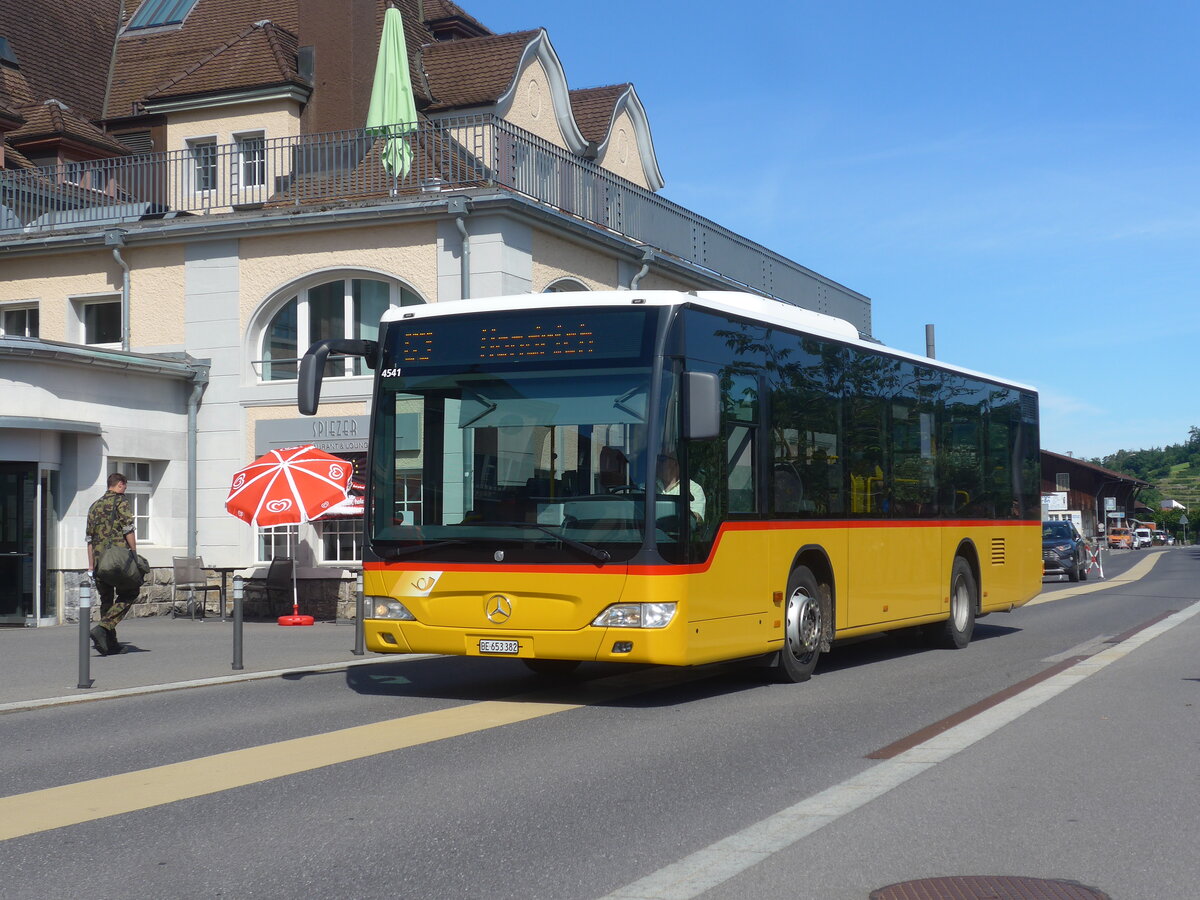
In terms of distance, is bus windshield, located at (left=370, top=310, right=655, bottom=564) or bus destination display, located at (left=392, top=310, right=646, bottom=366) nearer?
bus windshield, located at (left=370, top=310, right=655, bottom=564)

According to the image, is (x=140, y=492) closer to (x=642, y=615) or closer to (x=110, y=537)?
(x=110, y=537)

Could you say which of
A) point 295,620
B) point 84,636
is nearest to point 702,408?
point 84,636

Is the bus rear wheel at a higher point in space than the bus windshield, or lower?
lower

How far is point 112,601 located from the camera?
15.0 metres

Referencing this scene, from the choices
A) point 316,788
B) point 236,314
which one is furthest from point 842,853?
point 236,314

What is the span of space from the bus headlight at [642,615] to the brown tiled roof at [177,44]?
72.3 feet

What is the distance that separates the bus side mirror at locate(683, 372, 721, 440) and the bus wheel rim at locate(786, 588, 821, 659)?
7.78 feet

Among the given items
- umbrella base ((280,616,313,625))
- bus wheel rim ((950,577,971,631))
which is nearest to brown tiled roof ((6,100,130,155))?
umbrella base ((280,616,313,625))

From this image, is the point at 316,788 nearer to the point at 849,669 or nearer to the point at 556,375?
the point at 556,375

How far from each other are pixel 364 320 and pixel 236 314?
81.6 inches

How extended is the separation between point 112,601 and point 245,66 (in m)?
14.7

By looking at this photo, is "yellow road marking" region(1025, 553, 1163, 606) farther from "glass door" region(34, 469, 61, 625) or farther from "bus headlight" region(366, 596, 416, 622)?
"bus headlight" region(366, 596, 416, 622)

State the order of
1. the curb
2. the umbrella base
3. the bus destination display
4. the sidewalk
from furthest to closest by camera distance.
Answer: the umbrella base → the sidewalk → the curb → the bus destination display

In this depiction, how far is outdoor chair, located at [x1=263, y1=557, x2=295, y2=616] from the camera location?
2181 centimetres
